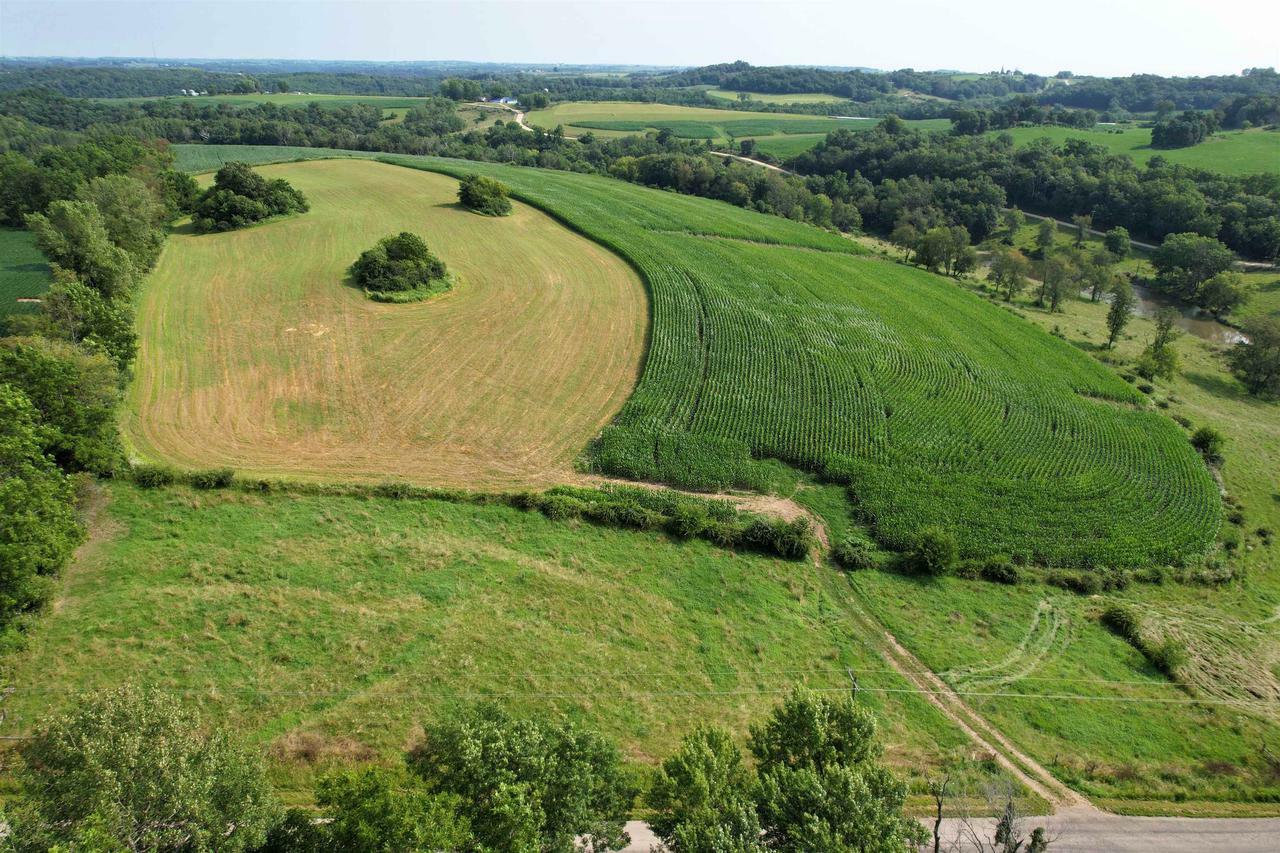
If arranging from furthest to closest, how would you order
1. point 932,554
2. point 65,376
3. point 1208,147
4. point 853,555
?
point 1208,147
point 853,555
point 932,554
point 65,376

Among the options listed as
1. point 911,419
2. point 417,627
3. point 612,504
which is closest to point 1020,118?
point 911,419

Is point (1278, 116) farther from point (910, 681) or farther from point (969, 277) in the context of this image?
point (910, 681)

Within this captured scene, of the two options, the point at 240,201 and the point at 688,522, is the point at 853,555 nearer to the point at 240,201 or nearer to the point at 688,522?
the point at 688,522

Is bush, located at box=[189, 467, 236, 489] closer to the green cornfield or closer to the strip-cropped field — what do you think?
the green cornfield

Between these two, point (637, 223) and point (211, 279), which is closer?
point (211, 279)

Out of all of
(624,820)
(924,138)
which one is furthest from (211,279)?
(924,138)

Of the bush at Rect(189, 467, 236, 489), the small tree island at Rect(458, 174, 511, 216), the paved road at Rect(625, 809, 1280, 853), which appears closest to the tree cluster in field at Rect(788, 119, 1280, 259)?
the small tree island at Rect(458, 174, 511, 216)
